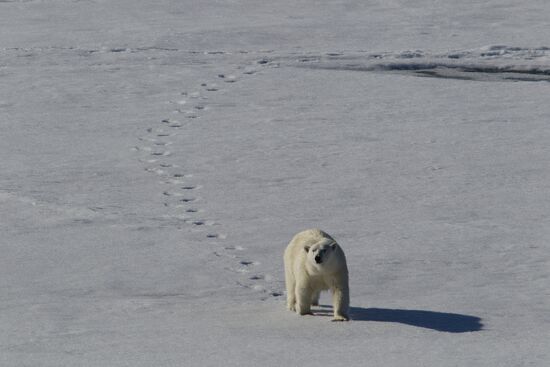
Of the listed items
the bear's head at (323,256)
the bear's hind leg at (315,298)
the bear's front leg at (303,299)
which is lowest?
the bear's hind leg at (315,298)

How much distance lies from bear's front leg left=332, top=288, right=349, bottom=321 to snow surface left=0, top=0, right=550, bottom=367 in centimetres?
7

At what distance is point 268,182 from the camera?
8.49m

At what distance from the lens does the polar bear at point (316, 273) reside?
525cm

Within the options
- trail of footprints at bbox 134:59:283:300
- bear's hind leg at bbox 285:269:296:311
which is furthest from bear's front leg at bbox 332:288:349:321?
trail of footprints at bbox 134:59:283:300

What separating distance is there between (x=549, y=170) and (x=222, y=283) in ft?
11.3

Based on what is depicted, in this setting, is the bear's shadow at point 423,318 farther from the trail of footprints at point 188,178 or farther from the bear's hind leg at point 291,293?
the trail of footprints at point 188,178

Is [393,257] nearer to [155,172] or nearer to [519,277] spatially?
[519,277]

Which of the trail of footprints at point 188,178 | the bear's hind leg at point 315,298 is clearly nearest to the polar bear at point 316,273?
the bear's hind leg at point 315,298

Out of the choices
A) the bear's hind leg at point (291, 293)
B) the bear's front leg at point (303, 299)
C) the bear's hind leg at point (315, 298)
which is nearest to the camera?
the bear's front leg at point (303, 299)

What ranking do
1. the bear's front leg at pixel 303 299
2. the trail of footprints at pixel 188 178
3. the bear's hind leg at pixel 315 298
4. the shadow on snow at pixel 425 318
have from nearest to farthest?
the shadow on snow at pixel 425 318 → the bear's front leg at pixel 303 299 → the bear's hind leg at pixel 315 298 → the trail of footprints at pixel 188 178

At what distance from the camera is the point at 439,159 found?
29.5 ft

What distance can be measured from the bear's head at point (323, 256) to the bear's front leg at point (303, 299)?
0.53 feet

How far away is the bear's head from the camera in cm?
520

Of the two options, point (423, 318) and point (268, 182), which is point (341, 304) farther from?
point (268, 182)
